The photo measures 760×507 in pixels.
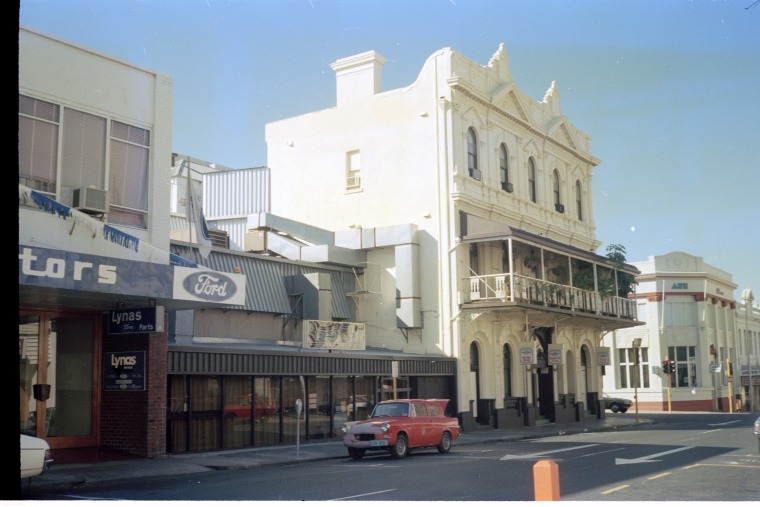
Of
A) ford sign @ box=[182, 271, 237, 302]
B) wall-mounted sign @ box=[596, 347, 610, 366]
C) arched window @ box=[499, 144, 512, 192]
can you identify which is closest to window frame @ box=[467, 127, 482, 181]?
arched window @ box=[499, 144, 512, 192]

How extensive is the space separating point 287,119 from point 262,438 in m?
Result: 17.9

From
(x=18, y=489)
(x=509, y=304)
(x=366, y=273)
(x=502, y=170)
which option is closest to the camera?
(x=18, y=489)

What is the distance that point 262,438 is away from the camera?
24.6 meters

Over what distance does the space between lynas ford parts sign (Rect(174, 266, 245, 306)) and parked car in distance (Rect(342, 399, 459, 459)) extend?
14.9ft

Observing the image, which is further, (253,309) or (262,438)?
(253,309)

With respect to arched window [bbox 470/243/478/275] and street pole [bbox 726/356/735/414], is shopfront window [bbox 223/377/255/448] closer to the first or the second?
arched window [bbox 470/243/478/275]

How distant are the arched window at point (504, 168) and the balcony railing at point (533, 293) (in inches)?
185

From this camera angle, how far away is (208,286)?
19562mm

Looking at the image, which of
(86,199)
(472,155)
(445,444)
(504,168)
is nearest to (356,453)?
(445,444)

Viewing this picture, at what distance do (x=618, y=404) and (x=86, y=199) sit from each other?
39.6 metres

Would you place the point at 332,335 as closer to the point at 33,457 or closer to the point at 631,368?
the point at 33,457

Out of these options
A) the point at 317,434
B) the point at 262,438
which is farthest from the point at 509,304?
the point at 262,438
